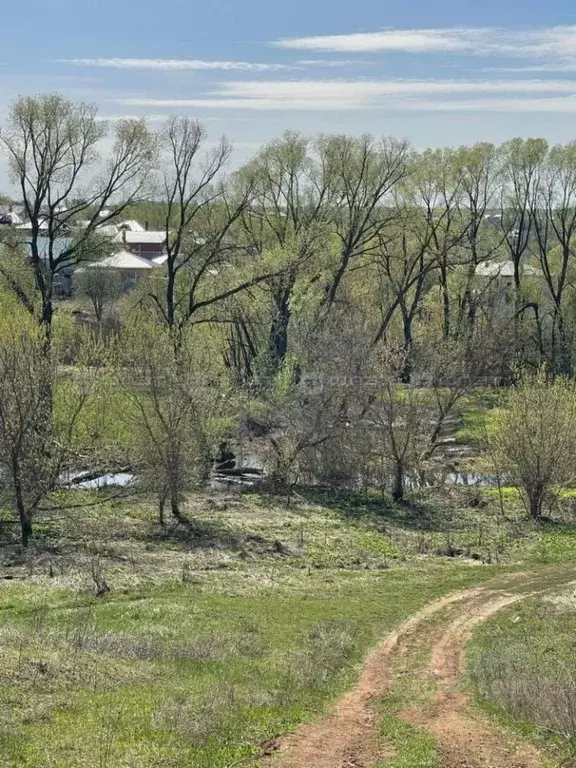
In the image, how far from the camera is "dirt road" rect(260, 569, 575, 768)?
12297 mm

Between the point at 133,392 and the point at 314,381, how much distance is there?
1181 centimetres

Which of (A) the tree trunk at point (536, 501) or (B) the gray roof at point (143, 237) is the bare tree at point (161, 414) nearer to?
(A) the tree trunk at point (536, 501)

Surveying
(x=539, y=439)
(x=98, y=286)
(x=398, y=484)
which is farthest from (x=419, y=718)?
(x=98, y=286)

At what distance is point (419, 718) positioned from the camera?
14.2 meters

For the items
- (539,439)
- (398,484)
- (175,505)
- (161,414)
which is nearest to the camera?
(161,414)

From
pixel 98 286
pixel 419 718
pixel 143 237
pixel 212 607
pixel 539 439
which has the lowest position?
Answer: pixel 212 607

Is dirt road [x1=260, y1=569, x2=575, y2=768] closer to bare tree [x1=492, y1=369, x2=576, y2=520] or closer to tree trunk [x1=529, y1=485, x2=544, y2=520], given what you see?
bare tree [x1=492, y1=369, x2=576, y2=520]

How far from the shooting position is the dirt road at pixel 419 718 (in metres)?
12.3

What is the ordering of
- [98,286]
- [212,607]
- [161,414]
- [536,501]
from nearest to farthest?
[212,607] → [161,414] → [536,501] → [98,286]

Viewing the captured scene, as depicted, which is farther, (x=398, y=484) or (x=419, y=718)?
(x=398, y=484)

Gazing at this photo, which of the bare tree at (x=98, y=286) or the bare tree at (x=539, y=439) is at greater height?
the bare tree at (x=98, y=286)

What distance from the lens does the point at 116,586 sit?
23.0 meters

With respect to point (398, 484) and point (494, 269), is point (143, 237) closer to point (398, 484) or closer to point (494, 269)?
point (494, 269)

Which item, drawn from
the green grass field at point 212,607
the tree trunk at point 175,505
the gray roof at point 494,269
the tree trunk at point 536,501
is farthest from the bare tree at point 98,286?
the tree trunk at point 536,501
